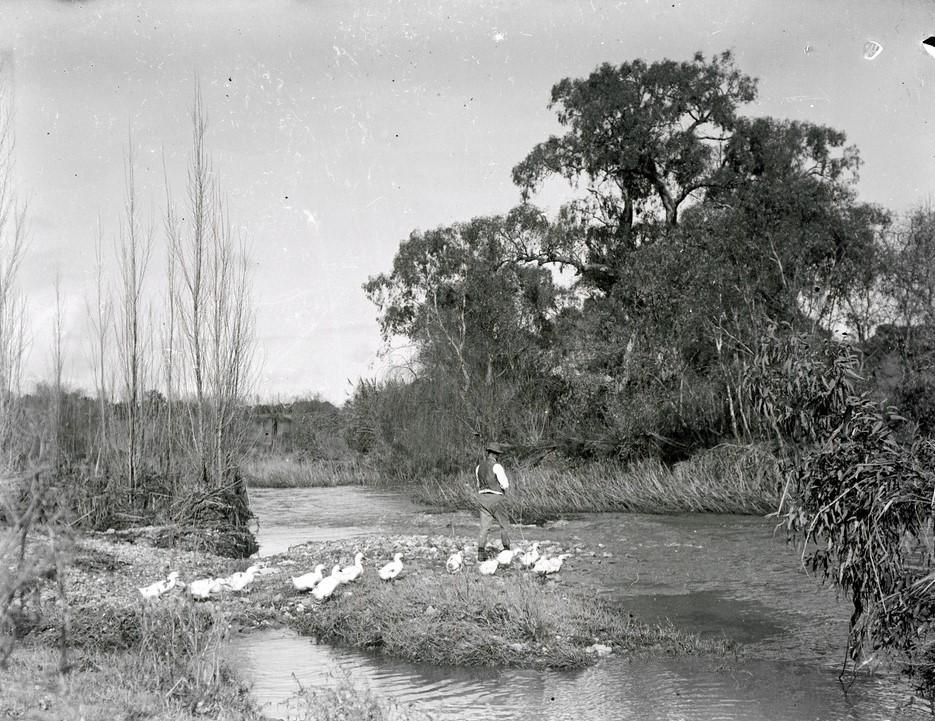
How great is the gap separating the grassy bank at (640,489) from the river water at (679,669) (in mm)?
5618

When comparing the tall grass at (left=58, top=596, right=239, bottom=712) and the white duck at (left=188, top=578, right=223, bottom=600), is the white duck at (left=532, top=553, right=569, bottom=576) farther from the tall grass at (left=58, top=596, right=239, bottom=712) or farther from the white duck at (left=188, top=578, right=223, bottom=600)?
the tall grass at (left=58, top=596, right=239, bottom=712)

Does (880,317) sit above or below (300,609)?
above

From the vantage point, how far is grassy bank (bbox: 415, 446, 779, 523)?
79.1ft

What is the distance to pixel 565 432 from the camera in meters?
33.5

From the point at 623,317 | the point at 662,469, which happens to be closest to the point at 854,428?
the point at 662,469

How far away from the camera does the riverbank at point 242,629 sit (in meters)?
7.96

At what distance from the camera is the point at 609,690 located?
928 centimetres

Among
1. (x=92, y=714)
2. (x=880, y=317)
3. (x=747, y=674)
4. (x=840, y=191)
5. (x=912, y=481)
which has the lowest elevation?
(x=747, y=674)

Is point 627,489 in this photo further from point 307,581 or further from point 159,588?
point 159,588

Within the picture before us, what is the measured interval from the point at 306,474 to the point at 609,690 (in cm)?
3624

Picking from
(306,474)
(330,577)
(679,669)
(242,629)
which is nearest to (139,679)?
(242,629)

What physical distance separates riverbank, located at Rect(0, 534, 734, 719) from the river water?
35 centimetres

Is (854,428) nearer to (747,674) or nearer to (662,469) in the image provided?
(747,674)

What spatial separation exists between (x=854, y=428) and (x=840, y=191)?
25.8 metres
